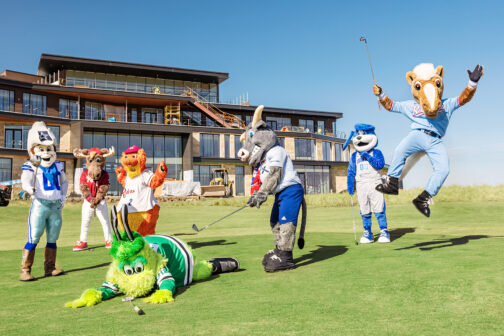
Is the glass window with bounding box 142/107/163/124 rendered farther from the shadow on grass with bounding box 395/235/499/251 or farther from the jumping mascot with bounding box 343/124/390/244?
the shadow on grass with bounding box 395/235/499/251

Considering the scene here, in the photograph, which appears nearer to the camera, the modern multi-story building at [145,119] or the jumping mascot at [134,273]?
the jumping mascot at [134,273]

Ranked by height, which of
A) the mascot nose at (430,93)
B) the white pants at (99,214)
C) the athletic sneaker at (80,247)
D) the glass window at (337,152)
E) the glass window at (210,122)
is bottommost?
the athletic sneaker at (80,247)

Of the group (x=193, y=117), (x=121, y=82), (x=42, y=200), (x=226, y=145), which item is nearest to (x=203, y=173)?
(x=226, y=145)

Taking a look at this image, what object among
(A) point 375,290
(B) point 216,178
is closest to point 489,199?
(A) point 375,290

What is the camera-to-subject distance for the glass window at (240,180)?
1578 inches

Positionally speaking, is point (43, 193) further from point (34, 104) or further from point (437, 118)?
point (34, 104)

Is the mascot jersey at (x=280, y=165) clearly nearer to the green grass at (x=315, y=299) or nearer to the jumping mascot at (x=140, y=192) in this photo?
the green grass at (x=315, y=299)

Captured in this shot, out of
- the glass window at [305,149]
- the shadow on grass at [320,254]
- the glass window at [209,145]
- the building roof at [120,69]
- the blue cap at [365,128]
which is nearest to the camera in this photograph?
the shadow on grass at [320,254]

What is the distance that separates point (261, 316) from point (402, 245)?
169 inches

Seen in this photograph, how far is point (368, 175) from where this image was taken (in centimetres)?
796

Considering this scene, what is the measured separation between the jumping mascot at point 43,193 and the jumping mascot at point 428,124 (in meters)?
4.43

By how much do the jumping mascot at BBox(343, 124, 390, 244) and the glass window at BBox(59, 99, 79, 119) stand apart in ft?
108

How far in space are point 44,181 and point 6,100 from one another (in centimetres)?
Answer: 3261

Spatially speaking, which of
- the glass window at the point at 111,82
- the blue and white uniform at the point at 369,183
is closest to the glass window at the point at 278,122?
the glass window at the point at 111,82
